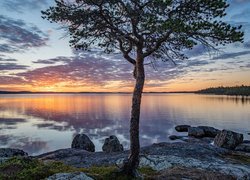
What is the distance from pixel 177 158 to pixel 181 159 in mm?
373

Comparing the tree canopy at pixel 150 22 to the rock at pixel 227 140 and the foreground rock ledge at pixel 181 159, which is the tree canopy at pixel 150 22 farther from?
the rock at pixel 227 140

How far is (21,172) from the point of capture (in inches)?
489

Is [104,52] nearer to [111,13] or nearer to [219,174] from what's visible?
[111,13]

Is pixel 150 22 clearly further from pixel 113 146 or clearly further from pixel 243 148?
pixel 243 148

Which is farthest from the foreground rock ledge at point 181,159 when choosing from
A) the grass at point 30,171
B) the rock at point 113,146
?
the rock at point 113,146

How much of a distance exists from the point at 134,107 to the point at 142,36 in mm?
3797

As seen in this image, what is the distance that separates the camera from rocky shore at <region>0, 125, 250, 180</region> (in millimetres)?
15936

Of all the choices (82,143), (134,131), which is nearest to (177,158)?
(134,131)

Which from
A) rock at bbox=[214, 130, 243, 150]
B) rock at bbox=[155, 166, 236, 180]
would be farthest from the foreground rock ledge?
rock at bbox=[214, 130, 243, 150]

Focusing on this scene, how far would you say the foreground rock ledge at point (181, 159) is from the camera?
690 inches

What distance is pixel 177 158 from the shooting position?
19.8 meters

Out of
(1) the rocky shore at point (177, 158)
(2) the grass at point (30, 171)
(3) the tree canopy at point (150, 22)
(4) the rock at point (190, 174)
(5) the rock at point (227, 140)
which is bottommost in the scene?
(5) the rock at point (227, 140)

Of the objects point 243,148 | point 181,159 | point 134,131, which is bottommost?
point 243,148

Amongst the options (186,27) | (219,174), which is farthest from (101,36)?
(219,174)
